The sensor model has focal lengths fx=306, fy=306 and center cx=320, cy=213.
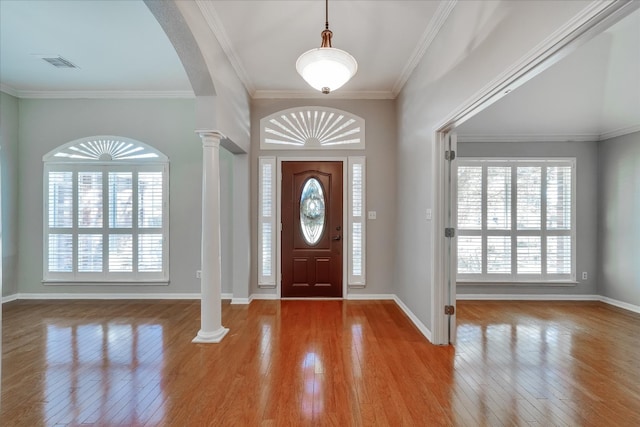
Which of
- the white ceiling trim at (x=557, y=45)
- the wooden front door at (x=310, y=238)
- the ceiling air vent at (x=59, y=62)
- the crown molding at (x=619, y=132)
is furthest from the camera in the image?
the wooden front door at (x=310, y=238)

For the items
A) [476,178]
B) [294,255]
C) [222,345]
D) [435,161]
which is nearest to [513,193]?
[476,178]

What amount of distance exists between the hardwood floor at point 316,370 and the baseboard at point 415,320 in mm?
75

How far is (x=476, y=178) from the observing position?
4.98 metres

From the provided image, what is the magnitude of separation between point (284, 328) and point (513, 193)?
416cm

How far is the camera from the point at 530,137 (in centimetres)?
493

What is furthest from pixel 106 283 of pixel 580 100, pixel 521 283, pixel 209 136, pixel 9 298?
pixel 580 100

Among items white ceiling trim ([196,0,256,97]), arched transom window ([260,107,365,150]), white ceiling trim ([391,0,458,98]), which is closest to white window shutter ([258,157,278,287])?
arched transom window ([260,107,365,150])

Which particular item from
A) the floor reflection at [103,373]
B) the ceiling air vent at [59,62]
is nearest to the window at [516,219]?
the floor reflection at [103,373]

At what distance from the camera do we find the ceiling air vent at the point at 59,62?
374 centimetres

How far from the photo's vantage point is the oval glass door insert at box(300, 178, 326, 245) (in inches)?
189

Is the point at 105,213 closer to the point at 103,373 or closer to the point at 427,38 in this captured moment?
the point at 103,373

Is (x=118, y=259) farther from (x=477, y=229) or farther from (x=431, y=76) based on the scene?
(x=477, y=229)

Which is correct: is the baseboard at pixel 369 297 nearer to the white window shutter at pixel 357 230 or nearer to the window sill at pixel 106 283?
the white window shutter at pixel 357 230

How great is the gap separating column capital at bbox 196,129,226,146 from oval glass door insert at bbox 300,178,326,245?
1.79 meters
